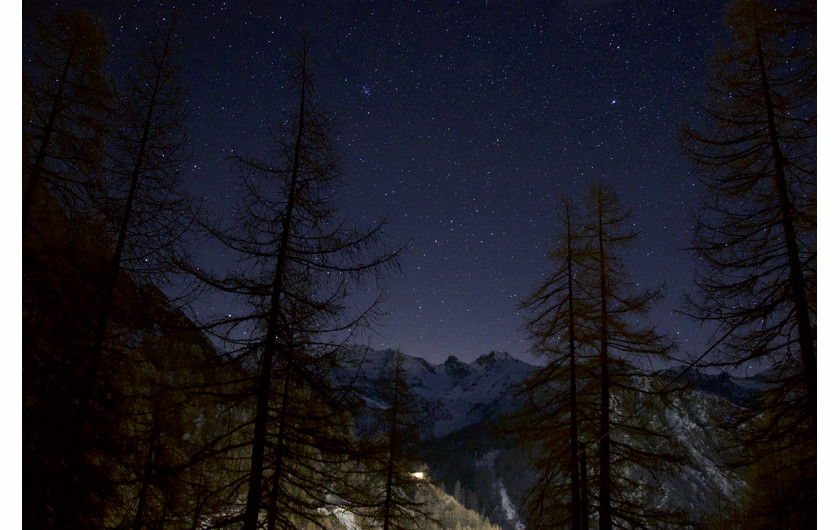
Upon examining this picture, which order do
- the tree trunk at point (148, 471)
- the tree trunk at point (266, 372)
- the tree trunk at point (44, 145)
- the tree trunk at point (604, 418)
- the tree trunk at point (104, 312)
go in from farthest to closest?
1. the tree trunk at point (604, 418)
2. the tree trunk at point (148, 471)
3. the tree trunk at point (266, 372)
4. the tree trunk at point (104, 312)
5. the tree trunk at point (44, 145)

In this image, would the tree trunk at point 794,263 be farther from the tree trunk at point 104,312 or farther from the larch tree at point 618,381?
the tree trunk at point 104,312

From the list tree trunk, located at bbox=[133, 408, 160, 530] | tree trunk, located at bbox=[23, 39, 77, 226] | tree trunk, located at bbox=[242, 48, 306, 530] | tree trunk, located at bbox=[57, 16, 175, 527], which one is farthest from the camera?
tree trunk, located at bbox=[133, 408, 160, 530]

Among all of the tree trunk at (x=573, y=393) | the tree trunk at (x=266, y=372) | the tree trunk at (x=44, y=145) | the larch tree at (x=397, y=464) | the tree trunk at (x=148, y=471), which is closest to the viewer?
the tree trunk at (x=44, y=145)

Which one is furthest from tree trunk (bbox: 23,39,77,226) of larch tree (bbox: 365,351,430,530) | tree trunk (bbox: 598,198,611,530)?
larch tree (bbox: 365,351,430,530)

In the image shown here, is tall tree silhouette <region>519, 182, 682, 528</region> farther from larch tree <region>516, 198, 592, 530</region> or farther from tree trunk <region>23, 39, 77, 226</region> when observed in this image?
tree trunk <region>23, 39, 77, 226</region>

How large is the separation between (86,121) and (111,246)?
201 centimetres

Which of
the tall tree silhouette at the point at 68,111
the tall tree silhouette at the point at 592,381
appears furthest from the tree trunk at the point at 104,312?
the tall tree silhouette at the point at 592,381

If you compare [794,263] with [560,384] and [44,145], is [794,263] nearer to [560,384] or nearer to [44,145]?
[560,384]

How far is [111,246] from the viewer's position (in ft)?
22.1

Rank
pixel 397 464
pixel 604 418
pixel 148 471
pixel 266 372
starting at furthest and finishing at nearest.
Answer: pixel 397 464 → pixel 604 418 → pixel 148 471 → pixel 266 372

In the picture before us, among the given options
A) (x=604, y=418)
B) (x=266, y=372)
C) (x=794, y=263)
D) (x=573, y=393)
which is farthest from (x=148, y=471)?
(x=794, y=263)

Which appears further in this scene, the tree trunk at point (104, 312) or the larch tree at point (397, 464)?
the larch tree at point (397, 464)

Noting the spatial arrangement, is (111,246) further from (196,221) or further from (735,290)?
(735,290)
